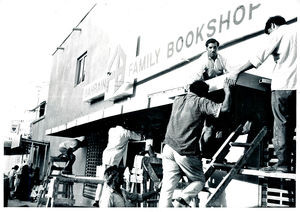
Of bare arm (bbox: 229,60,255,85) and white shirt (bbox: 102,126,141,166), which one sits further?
white shirt (bbox: 102,126,141,166)

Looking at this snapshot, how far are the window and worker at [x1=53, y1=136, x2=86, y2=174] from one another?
2.10m

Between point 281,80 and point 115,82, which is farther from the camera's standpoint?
point 115,82

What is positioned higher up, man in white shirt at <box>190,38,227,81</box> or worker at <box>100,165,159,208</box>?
man in white shirt at <box>190,38,227,81</box>

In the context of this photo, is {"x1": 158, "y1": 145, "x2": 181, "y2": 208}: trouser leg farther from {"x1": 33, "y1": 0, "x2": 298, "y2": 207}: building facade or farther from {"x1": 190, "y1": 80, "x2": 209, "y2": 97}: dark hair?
{"x1": 33, "y1": 0, "x2": 298, "y2": 207}: building facade

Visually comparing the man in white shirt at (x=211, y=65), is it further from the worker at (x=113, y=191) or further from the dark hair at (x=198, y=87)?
the worker at (x=113, y=191)

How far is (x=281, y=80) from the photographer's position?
135 inches

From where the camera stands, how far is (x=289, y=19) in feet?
13.0

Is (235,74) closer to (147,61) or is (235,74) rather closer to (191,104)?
(191,104)

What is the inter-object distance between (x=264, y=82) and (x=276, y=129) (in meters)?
0.54

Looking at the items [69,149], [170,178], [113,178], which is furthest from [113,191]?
[69,149]

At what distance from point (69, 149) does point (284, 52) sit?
5935mm


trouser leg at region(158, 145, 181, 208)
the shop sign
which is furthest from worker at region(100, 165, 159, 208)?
the shop sign

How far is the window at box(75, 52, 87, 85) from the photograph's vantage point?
11.5m

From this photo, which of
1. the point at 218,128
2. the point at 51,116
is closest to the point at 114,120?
the point at 218,128
